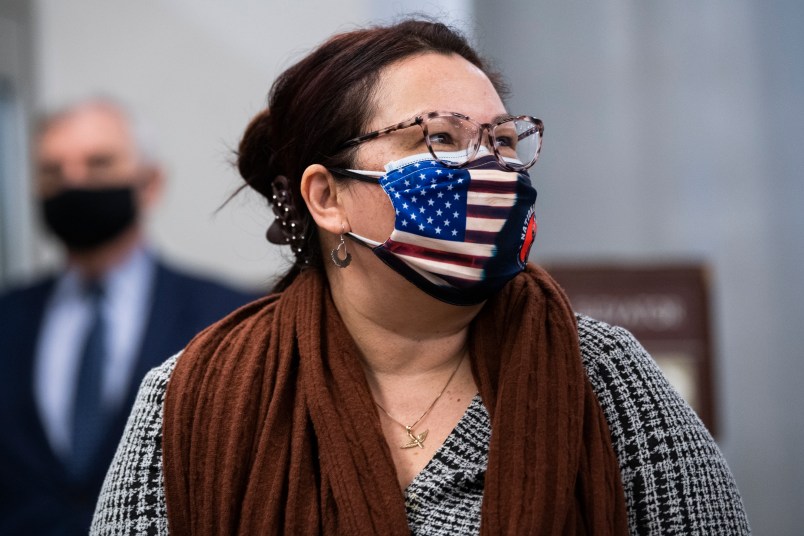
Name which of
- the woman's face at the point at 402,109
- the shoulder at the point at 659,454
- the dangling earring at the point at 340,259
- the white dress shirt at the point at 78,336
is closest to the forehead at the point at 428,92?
the woman's face at the point at 402,109

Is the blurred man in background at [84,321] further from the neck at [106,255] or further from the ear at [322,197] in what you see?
the ear at [322,197]

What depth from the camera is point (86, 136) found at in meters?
3.87

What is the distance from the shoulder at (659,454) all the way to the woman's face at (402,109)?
46cm

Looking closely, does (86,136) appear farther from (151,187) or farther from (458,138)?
(458,138)

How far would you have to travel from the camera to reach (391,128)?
5.57 ft

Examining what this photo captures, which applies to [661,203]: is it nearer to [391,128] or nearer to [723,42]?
[723,42]

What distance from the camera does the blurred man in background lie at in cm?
325

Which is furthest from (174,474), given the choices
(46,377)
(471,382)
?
(46,377)

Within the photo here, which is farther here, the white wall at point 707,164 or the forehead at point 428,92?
the white wall at point 707,164

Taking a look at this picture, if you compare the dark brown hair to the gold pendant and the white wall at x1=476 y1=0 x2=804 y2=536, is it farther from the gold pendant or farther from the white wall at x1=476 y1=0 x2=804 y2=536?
the white wall at x1=476 y1=0 x2=804 y2=536

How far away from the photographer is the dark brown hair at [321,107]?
1.75 m

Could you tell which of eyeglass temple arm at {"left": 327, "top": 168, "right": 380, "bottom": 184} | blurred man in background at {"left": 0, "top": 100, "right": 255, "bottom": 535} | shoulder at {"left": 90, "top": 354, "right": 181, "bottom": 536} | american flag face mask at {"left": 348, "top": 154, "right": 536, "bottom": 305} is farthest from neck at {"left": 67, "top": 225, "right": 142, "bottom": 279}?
american flag face mask at {"left": 348, "top": 154, "right": 536, "bottom": 305}

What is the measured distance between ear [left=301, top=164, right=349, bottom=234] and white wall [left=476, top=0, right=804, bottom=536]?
2365mm

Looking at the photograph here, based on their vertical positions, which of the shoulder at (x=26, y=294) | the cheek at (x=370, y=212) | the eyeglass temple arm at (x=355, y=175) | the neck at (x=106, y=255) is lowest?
the shoulder at (x=26, y=294)
